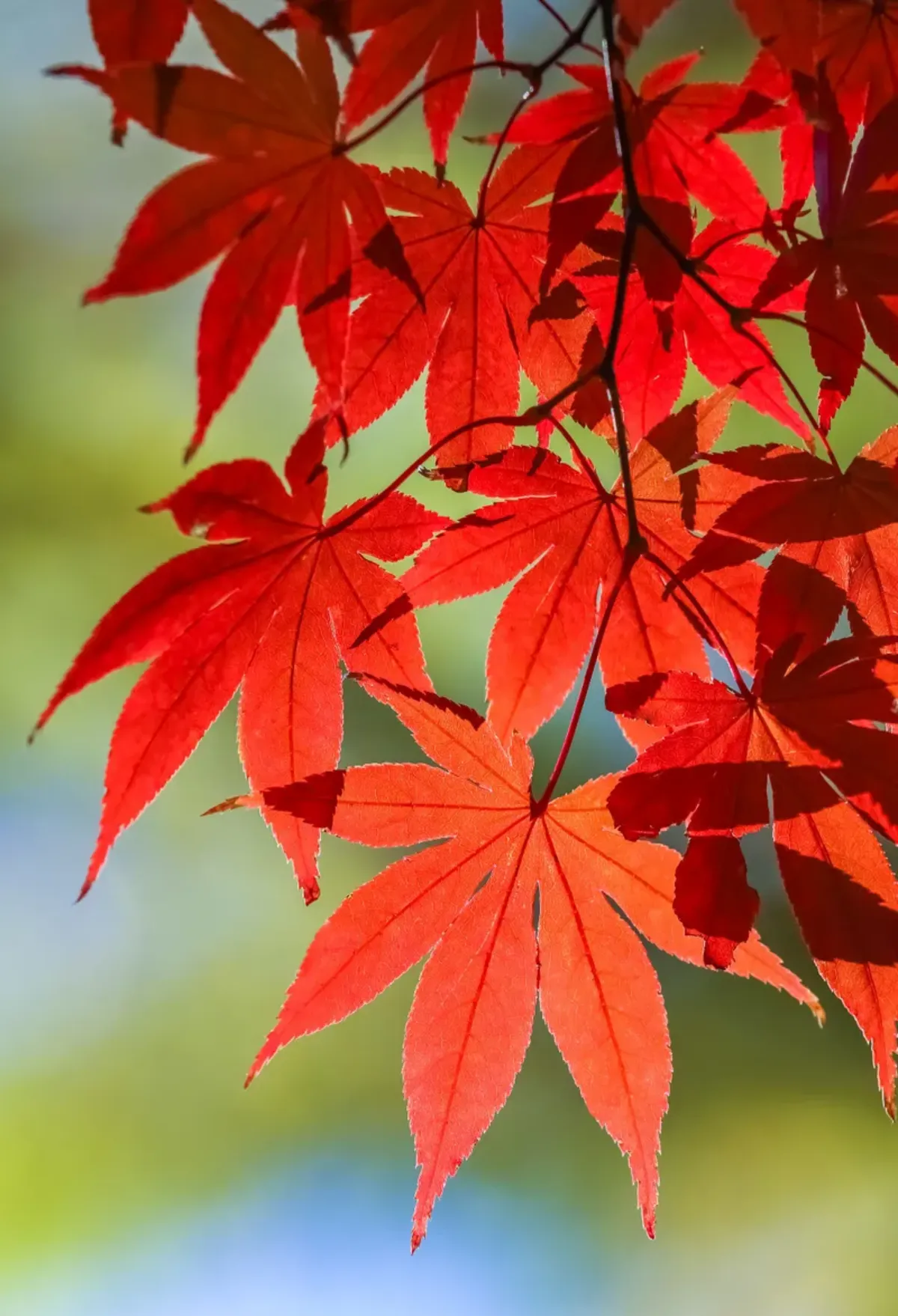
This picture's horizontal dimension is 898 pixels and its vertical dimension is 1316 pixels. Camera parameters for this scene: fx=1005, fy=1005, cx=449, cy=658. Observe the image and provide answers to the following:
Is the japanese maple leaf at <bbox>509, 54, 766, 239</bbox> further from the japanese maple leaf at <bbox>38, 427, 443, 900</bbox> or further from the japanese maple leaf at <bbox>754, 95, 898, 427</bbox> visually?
the japanese maple leaf at <bbox>38, 427, 443, 900</bbox>

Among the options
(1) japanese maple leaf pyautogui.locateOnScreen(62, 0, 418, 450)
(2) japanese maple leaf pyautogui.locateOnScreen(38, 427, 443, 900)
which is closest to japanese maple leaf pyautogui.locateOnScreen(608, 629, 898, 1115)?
(2) japanese maple leaf pyautogui.locateOnScreen(38, 427, 443, 900)

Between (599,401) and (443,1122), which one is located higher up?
(599,401)

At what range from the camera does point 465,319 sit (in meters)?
0.70

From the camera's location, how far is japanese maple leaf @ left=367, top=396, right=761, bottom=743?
0.65 m

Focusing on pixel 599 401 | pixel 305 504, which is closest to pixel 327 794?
pixel 305 504

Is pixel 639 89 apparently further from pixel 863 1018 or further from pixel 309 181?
pixel 863 1018

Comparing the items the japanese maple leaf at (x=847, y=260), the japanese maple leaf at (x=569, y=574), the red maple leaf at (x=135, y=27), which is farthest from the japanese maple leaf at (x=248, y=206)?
the japanese maple leaf at (x=847, y=260)

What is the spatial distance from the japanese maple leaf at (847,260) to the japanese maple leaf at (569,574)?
7cm

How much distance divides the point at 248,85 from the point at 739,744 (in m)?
0.46

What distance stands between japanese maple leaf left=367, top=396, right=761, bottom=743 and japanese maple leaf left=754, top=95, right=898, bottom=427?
75 millimetres

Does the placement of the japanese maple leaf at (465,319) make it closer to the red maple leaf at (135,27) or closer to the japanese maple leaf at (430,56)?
the japanese maple leaf at (430,56)

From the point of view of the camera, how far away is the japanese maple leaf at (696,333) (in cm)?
67

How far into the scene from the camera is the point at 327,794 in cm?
65

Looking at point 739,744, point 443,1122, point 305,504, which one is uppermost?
point 305,504
